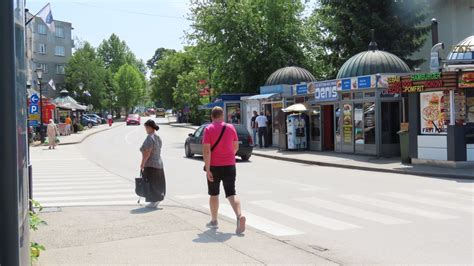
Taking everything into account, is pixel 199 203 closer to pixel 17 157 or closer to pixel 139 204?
pixel 139 204

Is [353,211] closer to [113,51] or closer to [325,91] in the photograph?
[325,91]

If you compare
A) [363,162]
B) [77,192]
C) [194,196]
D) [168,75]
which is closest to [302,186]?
[194,196]

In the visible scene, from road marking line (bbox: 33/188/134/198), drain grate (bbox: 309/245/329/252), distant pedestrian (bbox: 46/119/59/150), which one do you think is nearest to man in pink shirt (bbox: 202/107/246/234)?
drain grate (bbox: 309/245/329/252)

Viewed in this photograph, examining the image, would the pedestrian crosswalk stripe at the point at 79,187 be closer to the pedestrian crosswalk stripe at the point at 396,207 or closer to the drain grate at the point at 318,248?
the pedestrian crosswalk stripe at the point at 396,207

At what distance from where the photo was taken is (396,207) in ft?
32.7

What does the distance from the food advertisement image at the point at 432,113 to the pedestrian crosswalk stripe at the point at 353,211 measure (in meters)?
7.78

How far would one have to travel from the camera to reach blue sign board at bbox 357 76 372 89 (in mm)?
20797

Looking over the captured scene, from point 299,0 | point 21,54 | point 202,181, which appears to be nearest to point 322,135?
point 202,181

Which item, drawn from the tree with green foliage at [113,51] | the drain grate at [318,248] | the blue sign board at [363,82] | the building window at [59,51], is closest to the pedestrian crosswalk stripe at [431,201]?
the drain grate at [318,248]

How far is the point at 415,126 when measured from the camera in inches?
715

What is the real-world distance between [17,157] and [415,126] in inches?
645

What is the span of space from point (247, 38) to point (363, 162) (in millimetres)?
19344

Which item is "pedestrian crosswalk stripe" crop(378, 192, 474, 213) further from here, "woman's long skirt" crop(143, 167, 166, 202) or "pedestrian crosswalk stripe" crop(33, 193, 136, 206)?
"pedestrian crosswalk stripe" crop(33, 193, 136, 206)

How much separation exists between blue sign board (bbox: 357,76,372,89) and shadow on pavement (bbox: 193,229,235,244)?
46.7 ft
